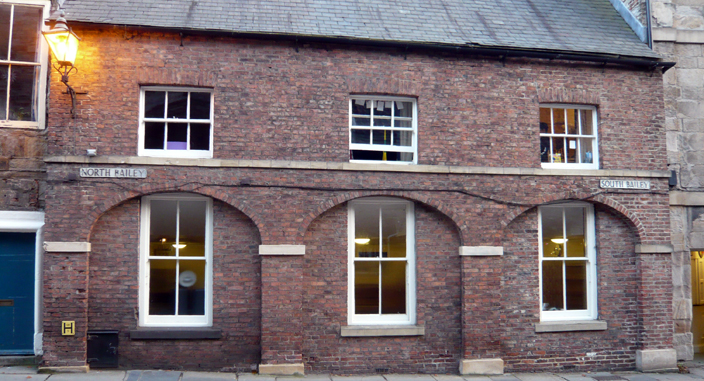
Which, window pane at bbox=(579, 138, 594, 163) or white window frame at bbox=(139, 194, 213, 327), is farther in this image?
window pane at bbox=(579, 138, 594, 163)

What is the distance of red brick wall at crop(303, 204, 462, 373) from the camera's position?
9.29 m

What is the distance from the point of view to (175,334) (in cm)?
888

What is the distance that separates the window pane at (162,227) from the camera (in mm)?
9234

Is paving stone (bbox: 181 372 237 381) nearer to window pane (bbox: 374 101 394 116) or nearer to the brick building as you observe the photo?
the brick building

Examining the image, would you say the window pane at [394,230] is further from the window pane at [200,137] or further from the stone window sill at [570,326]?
the window pane at [200,137]

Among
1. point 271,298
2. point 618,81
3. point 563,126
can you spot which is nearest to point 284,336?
point 271,298

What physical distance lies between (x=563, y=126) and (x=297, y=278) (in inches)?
229

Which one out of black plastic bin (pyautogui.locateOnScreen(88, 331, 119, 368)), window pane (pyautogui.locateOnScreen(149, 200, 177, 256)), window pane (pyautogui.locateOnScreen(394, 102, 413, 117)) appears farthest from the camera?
window pane (pyautogui.locateOnScreen(394, 102, 413, 117))

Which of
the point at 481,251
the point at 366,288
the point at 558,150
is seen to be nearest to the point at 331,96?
the point at 366,288

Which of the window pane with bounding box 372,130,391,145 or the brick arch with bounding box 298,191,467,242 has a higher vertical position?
the window pane with bounding box 372,130,391,145

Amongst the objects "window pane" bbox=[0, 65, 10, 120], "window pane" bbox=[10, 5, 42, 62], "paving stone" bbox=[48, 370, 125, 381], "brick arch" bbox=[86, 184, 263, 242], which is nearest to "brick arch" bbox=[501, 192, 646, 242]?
"brick arch" bbox=[86, 184, 263, 242]

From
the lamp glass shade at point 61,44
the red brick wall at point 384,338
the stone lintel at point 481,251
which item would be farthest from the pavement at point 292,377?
the lamp glass shade at point 61,44

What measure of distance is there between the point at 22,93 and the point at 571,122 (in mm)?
10012

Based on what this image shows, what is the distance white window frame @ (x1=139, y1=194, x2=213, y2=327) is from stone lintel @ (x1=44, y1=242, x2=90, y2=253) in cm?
88
